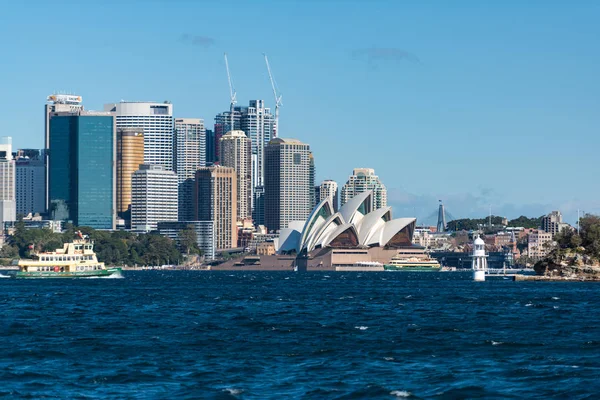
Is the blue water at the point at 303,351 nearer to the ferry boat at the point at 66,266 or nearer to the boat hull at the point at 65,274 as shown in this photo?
the boat hull at the point at 65,274

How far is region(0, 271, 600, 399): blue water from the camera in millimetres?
38031

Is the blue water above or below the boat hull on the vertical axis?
below

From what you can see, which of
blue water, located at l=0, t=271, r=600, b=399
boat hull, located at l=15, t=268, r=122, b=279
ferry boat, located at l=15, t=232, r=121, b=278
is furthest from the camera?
ferry boat, located at l=15, t=232, r=121, b=278

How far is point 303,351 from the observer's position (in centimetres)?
4872

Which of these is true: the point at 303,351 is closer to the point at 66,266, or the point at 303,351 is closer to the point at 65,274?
the point at 65,274

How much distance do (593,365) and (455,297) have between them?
5275 centimetres

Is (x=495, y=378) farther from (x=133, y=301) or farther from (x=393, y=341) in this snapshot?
(x=133, y=301)

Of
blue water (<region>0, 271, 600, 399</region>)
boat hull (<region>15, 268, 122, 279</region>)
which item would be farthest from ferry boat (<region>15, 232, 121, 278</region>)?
blue water (<region>0, 271, 600, 399</region>)

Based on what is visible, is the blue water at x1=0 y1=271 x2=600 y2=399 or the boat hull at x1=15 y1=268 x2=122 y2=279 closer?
the blue water at x1=0 y1=271 x2=600 y2=399

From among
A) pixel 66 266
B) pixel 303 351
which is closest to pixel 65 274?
pixel 66 266

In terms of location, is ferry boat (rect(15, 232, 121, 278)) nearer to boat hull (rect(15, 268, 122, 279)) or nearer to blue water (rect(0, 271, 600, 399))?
boat hull (rect(15, 268, 122, 279))

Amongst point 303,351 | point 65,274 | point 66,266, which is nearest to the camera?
point 303,351

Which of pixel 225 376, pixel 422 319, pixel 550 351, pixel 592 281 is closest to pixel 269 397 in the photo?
pixel 225 376

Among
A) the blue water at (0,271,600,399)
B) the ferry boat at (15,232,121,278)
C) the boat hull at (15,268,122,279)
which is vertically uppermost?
the ferry boat at (15,232,121,278)
